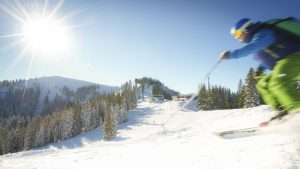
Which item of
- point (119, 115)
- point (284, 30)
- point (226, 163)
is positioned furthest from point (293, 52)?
point (119, 115)

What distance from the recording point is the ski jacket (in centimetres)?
438

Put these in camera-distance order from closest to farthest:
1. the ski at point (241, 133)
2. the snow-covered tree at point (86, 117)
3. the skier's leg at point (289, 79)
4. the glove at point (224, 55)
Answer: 1. the skier's leg at point (289, 79)
2. the glove at point (224, 55)
3. the ski at point (241, 133)
4. the snow-covered tree at point (86, 117)

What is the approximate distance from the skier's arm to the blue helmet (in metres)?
0.30

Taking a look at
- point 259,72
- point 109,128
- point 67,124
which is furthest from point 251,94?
point 67,124

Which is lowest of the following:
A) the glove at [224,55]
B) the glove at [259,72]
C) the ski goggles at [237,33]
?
the glove at [259,72]

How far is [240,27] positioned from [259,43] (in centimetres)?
57

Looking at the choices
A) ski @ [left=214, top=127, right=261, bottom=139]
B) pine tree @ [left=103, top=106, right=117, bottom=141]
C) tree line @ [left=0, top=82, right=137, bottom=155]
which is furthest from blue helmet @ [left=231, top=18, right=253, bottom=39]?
tree line @ [left=0, top=82, right=137, bottom=155]

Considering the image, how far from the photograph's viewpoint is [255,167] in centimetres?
466

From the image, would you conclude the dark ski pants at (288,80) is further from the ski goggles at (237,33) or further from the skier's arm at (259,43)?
the ski goggles at (237,33)

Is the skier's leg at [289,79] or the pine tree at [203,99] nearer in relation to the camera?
the skier's leg at [289,79]

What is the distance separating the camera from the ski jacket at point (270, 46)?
438cm

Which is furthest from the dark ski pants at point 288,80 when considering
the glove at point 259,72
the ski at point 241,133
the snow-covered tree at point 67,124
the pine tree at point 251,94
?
the snow-covered tree at point 67,124

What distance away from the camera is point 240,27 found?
4.78m

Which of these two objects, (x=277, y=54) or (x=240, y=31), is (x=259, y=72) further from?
(x=240, y=31)
